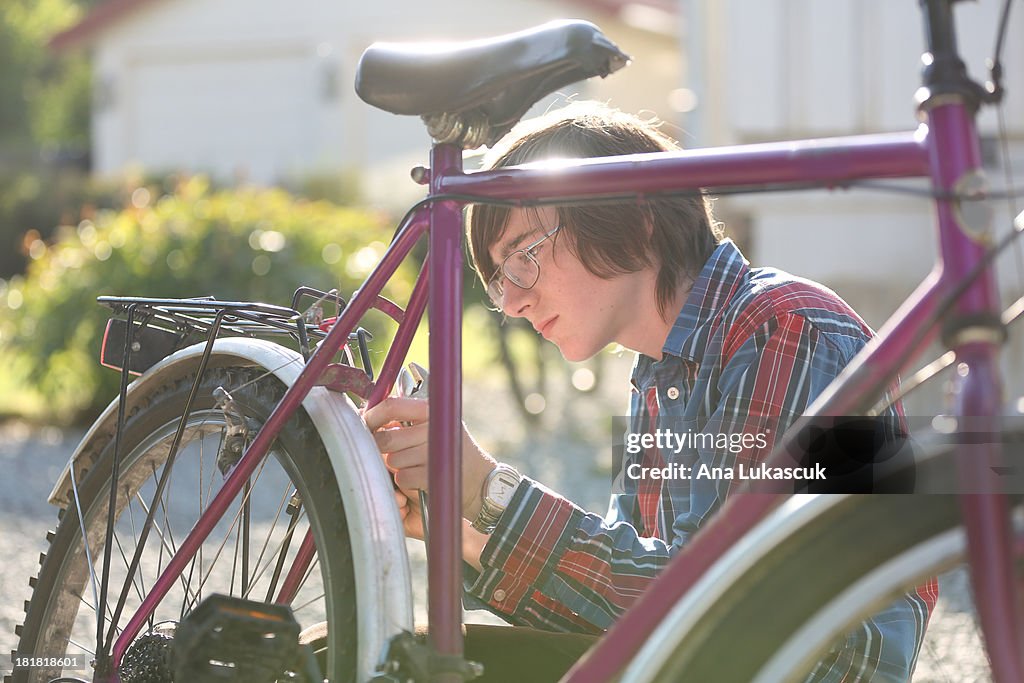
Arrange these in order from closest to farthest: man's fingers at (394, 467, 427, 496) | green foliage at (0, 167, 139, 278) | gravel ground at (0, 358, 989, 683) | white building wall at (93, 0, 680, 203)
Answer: man's fingers at (394, 467, 427, 496)
gravel ground at (0, 358, 989, 683)
green foliage at (0, 167, 139, 278)
white building wall at (93, 0, 680, 203)

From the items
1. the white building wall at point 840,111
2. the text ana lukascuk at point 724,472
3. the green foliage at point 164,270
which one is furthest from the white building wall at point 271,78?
the text ana lukascuk at point 724,472

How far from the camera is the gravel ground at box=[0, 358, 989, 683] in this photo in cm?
283

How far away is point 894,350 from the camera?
108 cm

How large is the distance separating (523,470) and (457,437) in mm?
4374

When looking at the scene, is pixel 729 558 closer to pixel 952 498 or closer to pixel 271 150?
pixel 952 498

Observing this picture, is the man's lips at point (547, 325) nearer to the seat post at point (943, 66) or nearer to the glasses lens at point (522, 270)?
the glasses lens at point (522, 270)

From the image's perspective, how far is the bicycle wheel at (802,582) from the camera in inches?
41.3

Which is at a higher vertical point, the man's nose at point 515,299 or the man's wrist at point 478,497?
the man's nose at point 515,299

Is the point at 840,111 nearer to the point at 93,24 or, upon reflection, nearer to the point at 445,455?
the point at 445,455

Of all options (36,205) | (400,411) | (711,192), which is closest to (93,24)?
(36,205)

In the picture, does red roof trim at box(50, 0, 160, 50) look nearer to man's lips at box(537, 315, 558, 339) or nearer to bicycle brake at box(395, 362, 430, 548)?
man's lips at box(537, 315, 558, 339)

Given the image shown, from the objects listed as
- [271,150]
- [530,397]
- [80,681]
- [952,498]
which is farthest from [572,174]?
[271,150]

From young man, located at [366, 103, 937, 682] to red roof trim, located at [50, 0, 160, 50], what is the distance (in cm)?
1715

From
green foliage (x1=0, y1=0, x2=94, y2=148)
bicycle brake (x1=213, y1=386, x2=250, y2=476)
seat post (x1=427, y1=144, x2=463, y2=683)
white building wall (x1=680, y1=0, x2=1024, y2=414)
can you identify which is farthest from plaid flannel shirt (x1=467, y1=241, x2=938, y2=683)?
green foliage (x1=0, y1=0, x2=94, y2=148)
